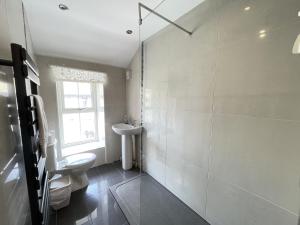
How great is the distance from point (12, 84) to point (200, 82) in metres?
1.58

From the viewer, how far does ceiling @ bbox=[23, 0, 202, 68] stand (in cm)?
146

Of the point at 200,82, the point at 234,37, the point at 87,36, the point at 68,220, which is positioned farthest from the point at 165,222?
the point at 87,36

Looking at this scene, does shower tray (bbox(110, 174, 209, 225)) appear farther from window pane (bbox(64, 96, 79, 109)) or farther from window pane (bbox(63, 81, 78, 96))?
window pane (bbox(63, 81, 78, 96))

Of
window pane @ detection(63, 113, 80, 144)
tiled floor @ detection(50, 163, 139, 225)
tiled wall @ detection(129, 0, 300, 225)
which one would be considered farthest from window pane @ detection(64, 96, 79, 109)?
tiled wall @ detection(129, 0, 300, 225)

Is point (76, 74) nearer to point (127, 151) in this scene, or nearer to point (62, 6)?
point (62, 6)

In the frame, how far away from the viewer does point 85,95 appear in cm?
267

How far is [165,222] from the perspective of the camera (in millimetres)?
1490

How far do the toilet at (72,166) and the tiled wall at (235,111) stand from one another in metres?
1.30

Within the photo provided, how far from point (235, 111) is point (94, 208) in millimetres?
2005

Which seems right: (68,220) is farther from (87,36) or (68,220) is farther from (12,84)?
(87,36)

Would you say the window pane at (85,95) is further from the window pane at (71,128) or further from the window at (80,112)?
the window pane at (71,128)

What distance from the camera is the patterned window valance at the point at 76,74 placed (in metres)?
2.16

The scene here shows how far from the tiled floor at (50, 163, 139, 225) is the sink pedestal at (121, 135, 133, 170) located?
0.96ft

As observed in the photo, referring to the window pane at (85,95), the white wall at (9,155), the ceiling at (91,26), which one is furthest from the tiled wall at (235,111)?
the window pane at (85,95)
